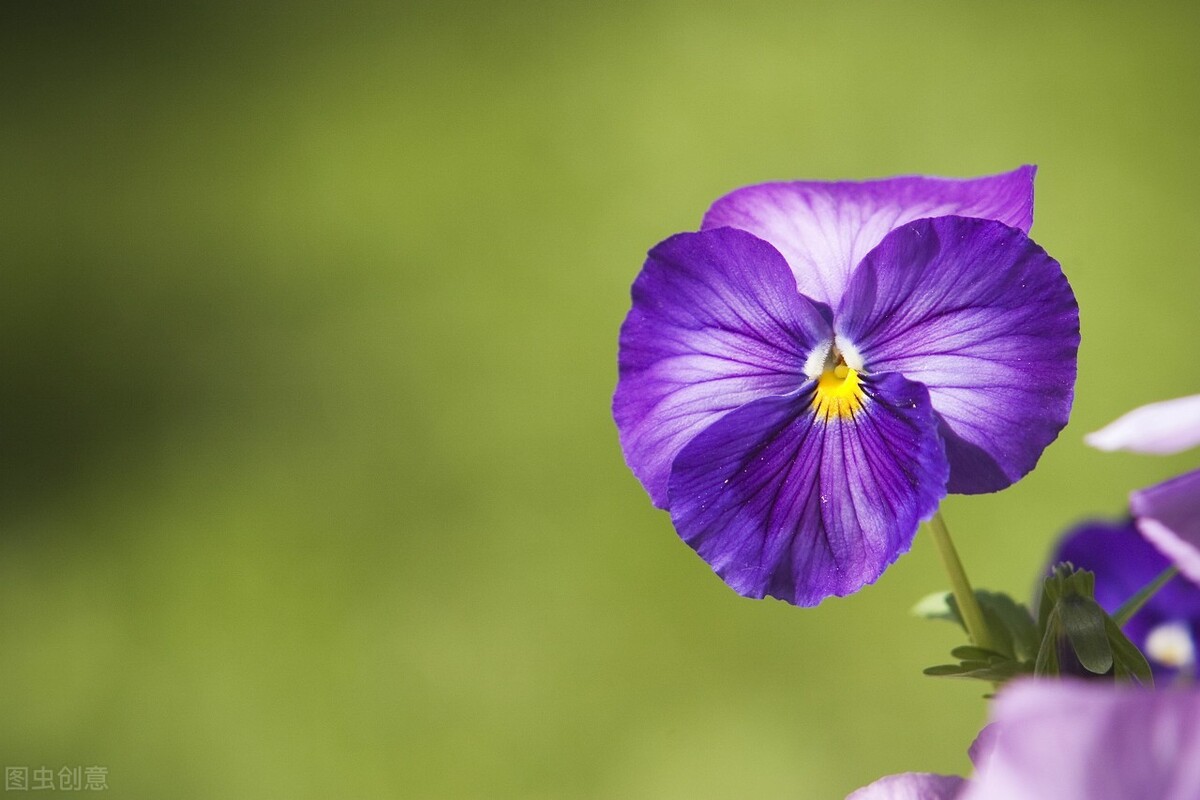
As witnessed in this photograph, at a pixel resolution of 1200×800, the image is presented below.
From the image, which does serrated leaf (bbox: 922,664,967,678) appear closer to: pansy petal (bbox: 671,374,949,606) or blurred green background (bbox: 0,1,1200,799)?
pansy petal (bbox: 671,374,949,606)

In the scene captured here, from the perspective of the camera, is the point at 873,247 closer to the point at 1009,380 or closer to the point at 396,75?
the point at 1009,380

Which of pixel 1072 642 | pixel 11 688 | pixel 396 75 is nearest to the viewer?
pixel 1072 642

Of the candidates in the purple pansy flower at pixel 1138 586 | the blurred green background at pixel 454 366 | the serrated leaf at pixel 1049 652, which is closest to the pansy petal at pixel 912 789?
the serrated leaf at pixel 1049 652

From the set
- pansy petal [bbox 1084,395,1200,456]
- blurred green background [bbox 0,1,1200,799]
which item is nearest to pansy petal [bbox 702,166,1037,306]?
pansy petal [bbox 1084,395,1200,456]

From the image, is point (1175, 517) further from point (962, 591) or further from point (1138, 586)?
point (1138, 586)

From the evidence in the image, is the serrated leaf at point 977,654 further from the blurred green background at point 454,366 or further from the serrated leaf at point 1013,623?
the blurred green background at point 454,366

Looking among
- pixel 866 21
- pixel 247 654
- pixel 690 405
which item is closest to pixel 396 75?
pixel 866 21

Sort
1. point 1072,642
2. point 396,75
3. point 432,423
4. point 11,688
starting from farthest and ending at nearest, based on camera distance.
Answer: point 396,75 → point 432,423 → point 11,688 → point 1072,642
